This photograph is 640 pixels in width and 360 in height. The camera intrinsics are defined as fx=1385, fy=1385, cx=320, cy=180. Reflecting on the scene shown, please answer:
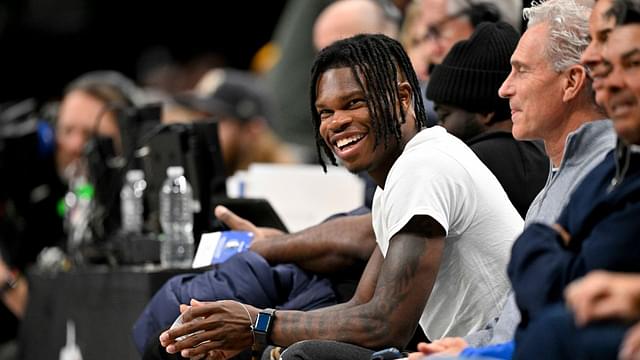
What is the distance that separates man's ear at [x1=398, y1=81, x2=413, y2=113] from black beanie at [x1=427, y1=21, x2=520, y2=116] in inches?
20.2

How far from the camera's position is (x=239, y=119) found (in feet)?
23.5

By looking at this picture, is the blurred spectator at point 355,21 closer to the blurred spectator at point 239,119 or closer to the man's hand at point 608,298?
the blurred spectator at point 239,119

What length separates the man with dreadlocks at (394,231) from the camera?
339 cm

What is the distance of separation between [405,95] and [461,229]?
44cm

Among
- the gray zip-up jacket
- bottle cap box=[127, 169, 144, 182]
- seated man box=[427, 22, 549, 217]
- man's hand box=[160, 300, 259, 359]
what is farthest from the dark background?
the gray zip-up jacket

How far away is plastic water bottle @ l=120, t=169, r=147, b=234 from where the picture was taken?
5762 millimetres

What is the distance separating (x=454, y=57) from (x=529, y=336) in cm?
183

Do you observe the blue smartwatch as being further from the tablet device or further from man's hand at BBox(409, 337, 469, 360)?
the tablet device

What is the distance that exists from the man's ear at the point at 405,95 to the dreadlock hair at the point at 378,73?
0.04 ft

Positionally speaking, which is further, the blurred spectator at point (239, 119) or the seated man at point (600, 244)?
the blurred spectator at point (239, 119)

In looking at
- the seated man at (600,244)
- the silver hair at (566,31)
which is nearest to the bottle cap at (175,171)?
the silver hair at (566,31)

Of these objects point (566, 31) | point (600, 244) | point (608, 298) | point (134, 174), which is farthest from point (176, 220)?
point (608, 298)

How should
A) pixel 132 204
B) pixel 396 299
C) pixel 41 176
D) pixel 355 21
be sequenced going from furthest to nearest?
1. pixel 41 176
2. pixel 355 21
3. pixel 132 204
4. pixel 396 299

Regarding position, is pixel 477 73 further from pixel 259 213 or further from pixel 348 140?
pixel 259 213
